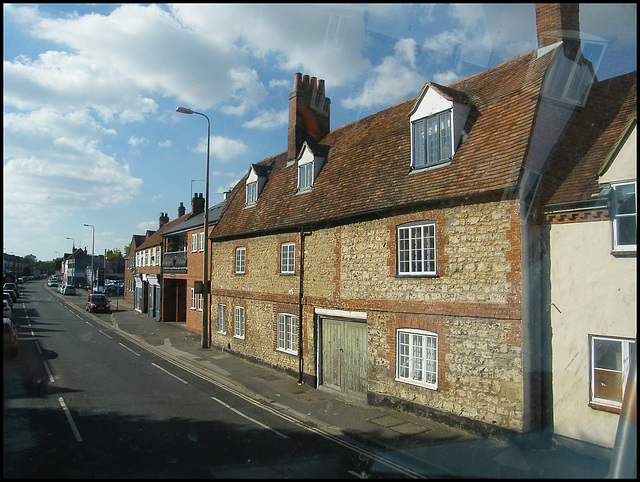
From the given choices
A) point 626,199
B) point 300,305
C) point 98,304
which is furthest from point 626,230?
point 98,304

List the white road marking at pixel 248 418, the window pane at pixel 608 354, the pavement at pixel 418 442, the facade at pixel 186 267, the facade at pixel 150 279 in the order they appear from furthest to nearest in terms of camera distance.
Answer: the facade at pixel 150 279
the facade at pixel 186 267
the white road marking at pixel 248 418
the window pane at pixel 608 354
the pavement at pixel 418 442

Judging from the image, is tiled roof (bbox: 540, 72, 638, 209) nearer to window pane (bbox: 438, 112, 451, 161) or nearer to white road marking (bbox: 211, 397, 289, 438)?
window pane (bbox: 438, 112, 451, 161)

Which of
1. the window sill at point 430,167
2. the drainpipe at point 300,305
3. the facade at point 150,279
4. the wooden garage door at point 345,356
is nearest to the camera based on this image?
the window sill at point 430,167

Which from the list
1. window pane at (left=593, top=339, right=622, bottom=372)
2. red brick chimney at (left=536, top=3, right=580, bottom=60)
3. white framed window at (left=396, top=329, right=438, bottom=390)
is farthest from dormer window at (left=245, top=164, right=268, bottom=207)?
window pane at (left=593, top=339, right=622, bottom=372)

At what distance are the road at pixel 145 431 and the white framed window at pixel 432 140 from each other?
709 centimetres

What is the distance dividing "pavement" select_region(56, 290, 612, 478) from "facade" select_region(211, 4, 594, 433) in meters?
0.38

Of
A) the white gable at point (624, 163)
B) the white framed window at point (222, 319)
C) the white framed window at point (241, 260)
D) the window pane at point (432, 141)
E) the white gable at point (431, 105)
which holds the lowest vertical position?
the white framed window at point (222, 319)

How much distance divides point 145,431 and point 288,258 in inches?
312

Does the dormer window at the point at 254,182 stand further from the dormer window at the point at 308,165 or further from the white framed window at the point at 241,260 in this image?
the dormer window at the point at 308,165

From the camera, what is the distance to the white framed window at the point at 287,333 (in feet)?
49.9

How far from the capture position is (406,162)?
12.1 metres

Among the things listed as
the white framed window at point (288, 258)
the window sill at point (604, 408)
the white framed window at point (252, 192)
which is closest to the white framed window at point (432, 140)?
the white framed window at point (288, 258)

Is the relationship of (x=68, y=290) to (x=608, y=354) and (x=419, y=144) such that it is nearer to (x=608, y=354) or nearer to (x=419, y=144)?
(x=419, y=144)

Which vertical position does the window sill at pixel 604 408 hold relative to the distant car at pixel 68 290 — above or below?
above
